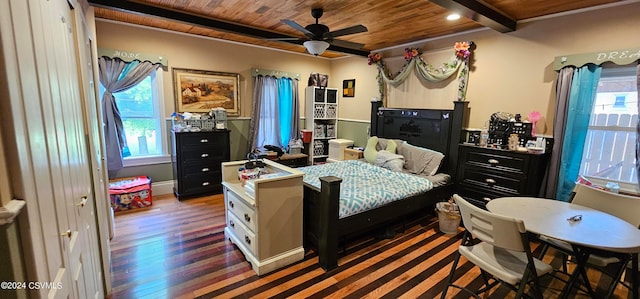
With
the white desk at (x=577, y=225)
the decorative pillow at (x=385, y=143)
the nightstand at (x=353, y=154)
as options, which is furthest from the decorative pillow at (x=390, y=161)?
the white desk at (x=577, y=225)

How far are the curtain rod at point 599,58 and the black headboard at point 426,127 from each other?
1.06m

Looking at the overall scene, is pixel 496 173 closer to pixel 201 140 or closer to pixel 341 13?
pixel 341 13

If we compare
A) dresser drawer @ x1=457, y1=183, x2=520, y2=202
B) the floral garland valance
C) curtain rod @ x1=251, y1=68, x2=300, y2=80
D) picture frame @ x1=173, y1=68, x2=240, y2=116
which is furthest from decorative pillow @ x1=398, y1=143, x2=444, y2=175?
picture frame @ x1=173, y1=68, x2=240, y2=116

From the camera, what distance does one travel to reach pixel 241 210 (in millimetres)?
2613

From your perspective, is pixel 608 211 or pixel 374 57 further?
pixel 374 57

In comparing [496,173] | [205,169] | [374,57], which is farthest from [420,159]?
[205,169]

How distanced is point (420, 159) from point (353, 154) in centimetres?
139

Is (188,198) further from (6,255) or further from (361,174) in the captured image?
(6,255)

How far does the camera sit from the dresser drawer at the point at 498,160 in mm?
3037

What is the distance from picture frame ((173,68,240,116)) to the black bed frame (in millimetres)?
2481

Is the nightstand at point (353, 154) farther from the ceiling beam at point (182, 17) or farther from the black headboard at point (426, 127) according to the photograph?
the ceiling beam at point (182, 17)

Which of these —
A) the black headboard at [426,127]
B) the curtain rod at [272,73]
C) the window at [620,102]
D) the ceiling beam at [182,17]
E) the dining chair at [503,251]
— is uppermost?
the ceiling beam at [182,17]

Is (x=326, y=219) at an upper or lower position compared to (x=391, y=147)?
lower

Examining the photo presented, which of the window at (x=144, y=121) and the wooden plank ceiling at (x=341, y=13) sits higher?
the wooden plank ceiling at (x=341, y=13)
